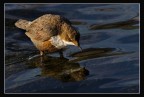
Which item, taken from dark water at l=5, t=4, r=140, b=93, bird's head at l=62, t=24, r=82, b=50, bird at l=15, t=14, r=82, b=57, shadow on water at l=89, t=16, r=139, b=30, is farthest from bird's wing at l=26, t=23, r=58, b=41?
shadow on water at l=89, t=16, r=139, b=30

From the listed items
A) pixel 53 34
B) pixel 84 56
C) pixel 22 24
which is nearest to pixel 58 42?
pixel 53 34

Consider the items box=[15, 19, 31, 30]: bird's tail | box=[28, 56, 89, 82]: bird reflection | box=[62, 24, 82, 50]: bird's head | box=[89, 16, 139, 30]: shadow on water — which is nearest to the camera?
box=[28, 56, 89, 82]: bird reflection

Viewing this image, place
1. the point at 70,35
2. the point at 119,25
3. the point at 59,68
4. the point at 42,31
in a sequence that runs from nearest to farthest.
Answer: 1. the point at 59,68
2. the point at 70,35
3. the point at 42,31
4. the point at 119,25

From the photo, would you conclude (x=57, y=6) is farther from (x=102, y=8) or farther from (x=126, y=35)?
(x=126, y=35)

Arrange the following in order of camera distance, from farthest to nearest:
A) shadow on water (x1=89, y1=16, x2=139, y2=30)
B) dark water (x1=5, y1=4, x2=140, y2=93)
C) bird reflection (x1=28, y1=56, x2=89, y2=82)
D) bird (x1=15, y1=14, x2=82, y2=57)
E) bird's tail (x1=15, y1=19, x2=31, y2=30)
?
shadow on water (x1=89, y1=16, x2=139, y2=30) → bird's tail (x1=15, y1=19, x2=31, y2=30) → bird (x1=15, y1=14, x2=82, y2=57) → bird reflection (x1=28, y1=56, x2=89, y2=82) → dark water (x1=5, y1=4, x2=140, y2=93)

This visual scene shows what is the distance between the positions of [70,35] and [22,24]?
1.52 meters

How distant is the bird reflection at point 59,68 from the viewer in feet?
33.8

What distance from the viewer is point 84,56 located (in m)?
11.2

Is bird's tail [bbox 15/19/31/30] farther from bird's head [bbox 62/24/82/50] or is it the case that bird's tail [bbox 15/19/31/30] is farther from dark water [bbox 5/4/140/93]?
bird's head [bbox 62/24/82/50]

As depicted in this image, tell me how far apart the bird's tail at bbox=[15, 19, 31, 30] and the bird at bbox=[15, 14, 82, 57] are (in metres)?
0.50

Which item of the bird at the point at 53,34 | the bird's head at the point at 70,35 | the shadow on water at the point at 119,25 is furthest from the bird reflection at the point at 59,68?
the shadow on water at the point at 119,25

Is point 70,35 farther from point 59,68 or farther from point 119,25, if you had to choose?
point 119,25

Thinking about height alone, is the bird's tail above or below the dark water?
above

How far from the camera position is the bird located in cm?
1102
